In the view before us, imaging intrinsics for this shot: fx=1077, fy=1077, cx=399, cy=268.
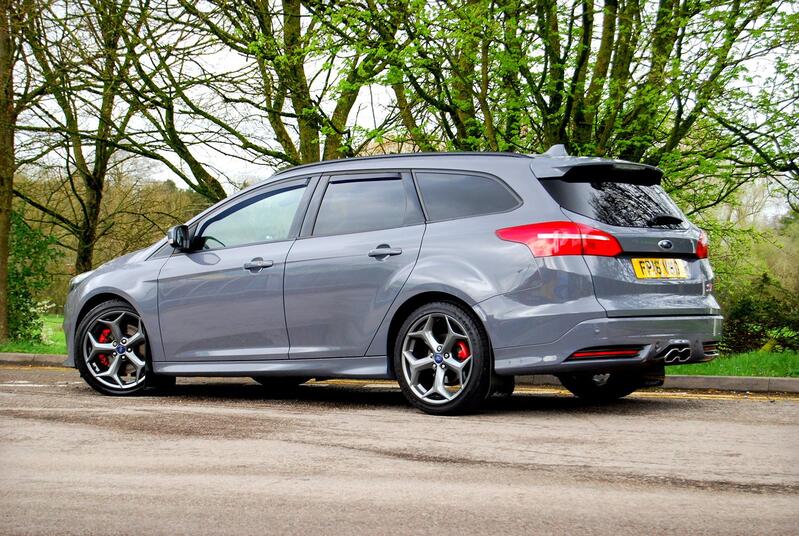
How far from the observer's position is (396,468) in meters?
5.10

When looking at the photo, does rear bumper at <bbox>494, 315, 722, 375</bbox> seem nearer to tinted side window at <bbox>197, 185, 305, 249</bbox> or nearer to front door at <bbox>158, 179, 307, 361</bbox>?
front door at <bbox>158, 179, 307, 361</bbox>

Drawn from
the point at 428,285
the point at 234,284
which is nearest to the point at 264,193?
the point at 234,284

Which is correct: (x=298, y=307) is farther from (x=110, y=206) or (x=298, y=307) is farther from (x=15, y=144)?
(x=110, y=206)

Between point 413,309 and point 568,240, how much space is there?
1.21m

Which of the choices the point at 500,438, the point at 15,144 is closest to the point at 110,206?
the point at 15,144

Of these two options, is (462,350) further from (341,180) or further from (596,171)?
(341,180)

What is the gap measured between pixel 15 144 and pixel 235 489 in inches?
665

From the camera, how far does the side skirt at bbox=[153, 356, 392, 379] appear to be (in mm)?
7508

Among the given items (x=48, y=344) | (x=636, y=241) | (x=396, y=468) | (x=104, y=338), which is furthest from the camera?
(x=48, y=344)

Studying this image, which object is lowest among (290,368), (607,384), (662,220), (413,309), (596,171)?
(607,384)

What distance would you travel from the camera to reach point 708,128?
14500mm

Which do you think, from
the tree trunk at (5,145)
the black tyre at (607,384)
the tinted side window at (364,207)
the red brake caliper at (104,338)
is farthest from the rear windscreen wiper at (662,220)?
the tree trunk at (5,145)

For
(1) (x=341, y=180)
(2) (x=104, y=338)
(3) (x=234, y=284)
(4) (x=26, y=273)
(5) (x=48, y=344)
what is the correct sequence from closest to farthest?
(1) (x=341, y=180), (3) (x=234, y=284), (2) (x=104, y=338), (5) (x=48, y=344), (4) (x=26, y=273)

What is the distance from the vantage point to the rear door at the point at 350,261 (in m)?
7.41
